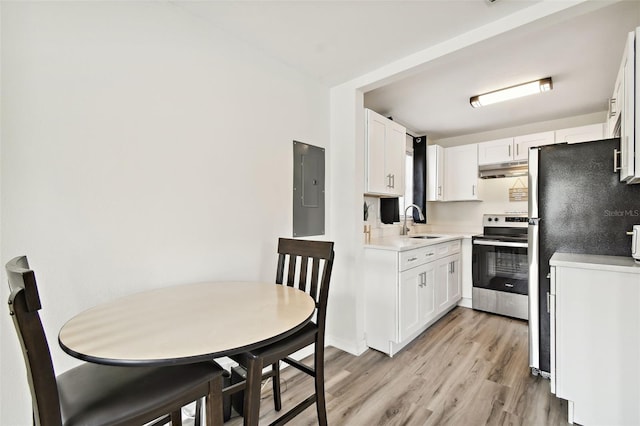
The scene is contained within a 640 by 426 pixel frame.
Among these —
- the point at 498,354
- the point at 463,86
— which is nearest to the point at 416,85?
the point at 463,86

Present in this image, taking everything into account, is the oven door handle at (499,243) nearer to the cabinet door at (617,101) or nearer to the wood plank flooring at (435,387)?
the wood plank flooring at (435,387)

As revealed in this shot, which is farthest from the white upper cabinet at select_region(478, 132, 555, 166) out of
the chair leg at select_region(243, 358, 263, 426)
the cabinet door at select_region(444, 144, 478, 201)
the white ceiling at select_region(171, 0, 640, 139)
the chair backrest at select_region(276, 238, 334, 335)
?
the chair leg at select_region(243, 358, 263, 426)

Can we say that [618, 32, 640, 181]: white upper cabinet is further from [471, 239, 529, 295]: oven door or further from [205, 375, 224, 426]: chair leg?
[205, 375, 224, 426]: chair leg

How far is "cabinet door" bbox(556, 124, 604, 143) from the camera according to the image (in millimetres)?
3203

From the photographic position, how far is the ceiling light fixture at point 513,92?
8.57 feet

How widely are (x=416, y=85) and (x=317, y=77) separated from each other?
950 mm

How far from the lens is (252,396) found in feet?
3.61

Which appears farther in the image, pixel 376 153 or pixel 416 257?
pixel 376 153

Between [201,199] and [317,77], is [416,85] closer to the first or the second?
[317,77]

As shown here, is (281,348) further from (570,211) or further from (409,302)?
(570,211)

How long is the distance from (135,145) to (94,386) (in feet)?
3.51

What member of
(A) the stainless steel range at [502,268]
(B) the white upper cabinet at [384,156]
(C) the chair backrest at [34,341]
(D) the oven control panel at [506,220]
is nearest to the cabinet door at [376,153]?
(B) the white upper cabinet at [384,156]

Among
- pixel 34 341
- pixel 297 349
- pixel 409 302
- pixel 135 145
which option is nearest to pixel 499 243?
pixel 409 302

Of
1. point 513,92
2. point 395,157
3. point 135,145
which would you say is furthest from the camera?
point 395,157
